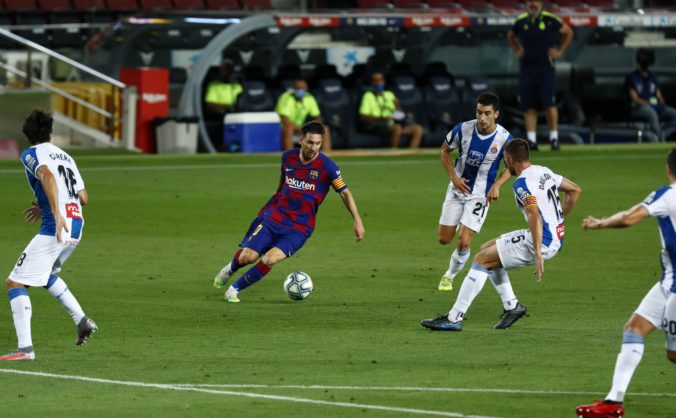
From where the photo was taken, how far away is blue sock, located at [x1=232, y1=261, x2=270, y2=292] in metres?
13.8

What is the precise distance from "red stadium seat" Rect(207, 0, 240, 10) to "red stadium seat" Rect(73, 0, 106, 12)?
3.06 meters

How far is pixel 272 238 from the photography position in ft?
46.1

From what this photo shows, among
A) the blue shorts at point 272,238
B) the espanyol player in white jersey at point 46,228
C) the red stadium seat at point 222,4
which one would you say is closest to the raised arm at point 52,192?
the espanyol player in white jersey at point 46,228

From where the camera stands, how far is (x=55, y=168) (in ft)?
35.3

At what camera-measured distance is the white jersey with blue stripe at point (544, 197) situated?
458 inches

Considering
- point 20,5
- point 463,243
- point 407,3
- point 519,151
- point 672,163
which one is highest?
point 672,163

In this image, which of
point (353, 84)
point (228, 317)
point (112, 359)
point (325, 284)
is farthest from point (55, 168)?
point (353, 84)

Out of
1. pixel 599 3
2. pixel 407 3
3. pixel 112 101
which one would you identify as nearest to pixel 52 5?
pixel 112 101

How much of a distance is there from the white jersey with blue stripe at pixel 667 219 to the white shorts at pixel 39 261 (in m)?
4.41

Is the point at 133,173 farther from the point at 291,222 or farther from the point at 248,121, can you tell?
the point at 291,222

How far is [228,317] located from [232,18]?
20106 mm

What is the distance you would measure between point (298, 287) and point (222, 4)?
2654cm

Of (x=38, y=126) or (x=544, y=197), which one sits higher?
(x=38, y=126)

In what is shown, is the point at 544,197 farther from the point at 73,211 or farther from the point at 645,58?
the point at 645,58
